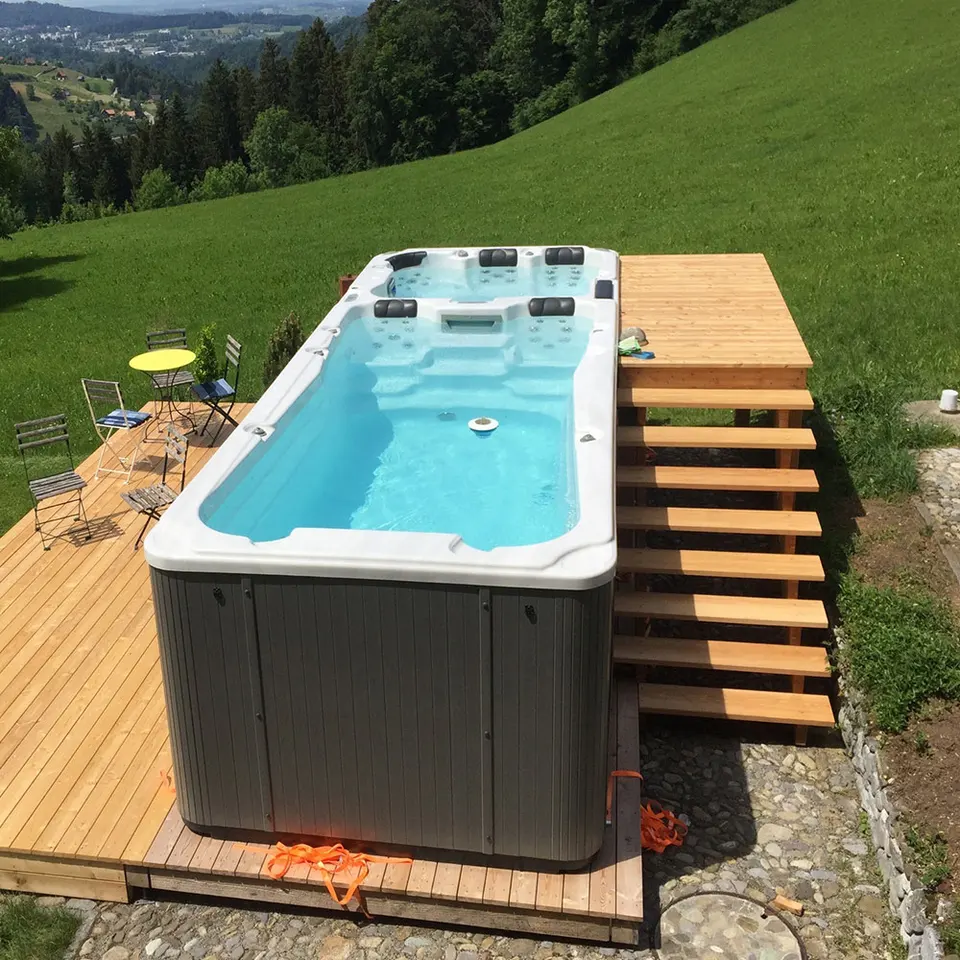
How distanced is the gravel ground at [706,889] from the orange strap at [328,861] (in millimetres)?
188

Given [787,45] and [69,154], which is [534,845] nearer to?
[787,45]

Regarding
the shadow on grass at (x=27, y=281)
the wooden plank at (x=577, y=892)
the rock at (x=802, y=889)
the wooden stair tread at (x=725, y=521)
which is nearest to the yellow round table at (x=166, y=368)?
the wooden stair tread at (x=725, y=521)

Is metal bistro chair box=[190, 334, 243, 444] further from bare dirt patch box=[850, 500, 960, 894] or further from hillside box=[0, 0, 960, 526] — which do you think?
bare dirt patch box=[850, 500, 960, 894]

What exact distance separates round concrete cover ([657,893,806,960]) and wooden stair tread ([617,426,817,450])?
2.21 metres

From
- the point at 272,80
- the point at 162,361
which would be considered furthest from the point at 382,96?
the point at 162,361

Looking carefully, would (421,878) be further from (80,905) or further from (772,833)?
(772,833)

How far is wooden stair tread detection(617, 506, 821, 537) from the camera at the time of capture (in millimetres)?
4504

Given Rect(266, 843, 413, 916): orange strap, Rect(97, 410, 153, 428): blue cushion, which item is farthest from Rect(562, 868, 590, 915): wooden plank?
Rect(97, 410, 153, 428): blue cushion

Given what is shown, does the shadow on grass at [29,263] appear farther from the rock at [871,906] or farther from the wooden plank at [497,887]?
the rock at [871,906]

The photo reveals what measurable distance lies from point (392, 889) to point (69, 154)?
181ft

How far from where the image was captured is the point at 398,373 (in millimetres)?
6281

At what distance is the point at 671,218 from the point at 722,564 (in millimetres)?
9992

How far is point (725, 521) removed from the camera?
4566 millimetres

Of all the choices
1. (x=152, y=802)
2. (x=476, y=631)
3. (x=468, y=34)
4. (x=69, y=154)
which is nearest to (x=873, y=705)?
(x=476, y=631)
